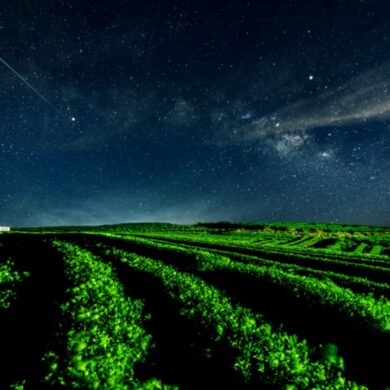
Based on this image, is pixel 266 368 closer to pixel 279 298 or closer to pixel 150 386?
pixel 150 386

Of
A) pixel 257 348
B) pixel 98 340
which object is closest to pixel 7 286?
pixel 98 340

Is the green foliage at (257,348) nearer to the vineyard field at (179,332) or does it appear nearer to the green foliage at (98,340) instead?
the vineyard field at (179,332)

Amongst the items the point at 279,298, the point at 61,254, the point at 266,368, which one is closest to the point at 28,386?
the point at 266,368

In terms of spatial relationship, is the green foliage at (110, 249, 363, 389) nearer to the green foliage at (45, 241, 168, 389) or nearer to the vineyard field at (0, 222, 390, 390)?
the vineyard field at (0, 222, 390, 390)

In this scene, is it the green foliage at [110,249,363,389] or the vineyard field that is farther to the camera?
the green foliage at [110,249,363,389]

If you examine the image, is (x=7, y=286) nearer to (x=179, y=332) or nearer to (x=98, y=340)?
(x=98, y=340)

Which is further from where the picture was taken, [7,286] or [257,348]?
[7,286]

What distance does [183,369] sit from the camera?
31.9ft

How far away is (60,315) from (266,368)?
8.12 m

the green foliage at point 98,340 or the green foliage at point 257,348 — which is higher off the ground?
the green foliage at point 98,340

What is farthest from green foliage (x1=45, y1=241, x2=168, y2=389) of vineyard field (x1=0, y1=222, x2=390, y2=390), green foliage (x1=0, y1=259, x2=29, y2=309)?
green foliage (x1=0, y1=259, x2=29, y2=309)

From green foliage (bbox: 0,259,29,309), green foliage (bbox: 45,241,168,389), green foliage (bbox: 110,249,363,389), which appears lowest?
green foliage (bbox: 110,249,363,389)

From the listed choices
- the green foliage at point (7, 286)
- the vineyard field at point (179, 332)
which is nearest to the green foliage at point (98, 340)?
the vineyard field at point (179, 332)

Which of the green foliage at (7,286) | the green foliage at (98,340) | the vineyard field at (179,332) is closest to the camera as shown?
the green foliage at (98,340)
